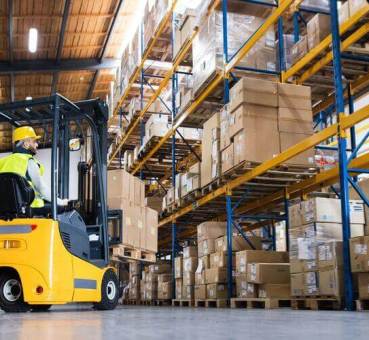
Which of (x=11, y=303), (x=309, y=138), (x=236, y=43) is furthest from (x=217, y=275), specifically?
(x=11, y=303)

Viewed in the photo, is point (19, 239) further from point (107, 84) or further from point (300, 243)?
point (107, 84)

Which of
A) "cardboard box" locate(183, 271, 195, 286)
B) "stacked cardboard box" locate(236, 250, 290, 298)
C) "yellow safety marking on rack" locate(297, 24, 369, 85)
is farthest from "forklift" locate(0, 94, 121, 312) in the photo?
"cardboard box" locate(183, 271, 195, 286)

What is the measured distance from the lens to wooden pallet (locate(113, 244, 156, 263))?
6.66m

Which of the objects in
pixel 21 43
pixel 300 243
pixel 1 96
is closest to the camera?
pixel 300 243

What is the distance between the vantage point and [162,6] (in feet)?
37.4

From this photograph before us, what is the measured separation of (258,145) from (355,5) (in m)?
1.96

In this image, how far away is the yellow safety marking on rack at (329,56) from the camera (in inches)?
249

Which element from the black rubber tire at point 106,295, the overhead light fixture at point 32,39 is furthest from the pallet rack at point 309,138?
the overhead light fixture at point 32,39

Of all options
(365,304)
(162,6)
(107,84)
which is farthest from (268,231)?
(107,84)

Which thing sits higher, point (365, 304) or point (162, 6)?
point (162, 6)

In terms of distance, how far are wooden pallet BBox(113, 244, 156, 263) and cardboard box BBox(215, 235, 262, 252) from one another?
3.79 ft

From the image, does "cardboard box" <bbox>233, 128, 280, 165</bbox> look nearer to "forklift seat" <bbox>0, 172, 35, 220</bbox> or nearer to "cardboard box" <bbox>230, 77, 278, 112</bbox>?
"cardboard box" <bbox>230, 77, 278, 112</bbox>

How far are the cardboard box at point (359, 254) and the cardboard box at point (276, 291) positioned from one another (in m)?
1.81

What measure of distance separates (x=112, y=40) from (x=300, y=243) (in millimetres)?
11970
